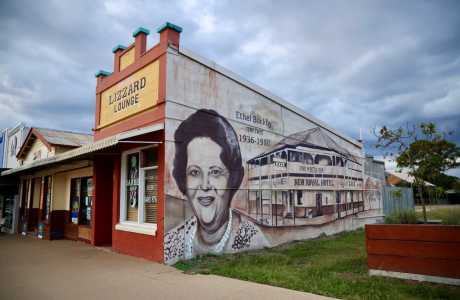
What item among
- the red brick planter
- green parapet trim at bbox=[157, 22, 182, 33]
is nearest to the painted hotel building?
green parapet trim at bbox=[157, 22, 182, 33]

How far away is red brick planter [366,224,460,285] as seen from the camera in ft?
19.3

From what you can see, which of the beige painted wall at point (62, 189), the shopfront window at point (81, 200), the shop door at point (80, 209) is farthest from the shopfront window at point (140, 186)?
the beige painted wall at point (62, 189)

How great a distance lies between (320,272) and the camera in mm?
6980

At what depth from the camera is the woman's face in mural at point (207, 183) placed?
885cm

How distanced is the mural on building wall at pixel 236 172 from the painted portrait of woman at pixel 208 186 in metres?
0.03

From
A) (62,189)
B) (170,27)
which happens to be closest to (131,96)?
(170,27)

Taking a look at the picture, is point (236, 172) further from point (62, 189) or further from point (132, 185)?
point (62, 189)

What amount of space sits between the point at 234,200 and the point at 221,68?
158 inches

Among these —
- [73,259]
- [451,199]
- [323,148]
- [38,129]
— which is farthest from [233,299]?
[451,199]

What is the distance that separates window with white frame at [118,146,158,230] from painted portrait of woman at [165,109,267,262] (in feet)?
2.91

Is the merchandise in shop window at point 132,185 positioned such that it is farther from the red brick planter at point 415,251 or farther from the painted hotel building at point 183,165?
the red brick planter at point 415,251

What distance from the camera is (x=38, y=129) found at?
1538 cm

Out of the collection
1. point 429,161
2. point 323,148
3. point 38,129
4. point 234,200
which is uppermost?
point 38,129

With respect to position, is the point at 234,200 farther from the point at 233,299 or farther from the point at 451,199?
the point at 451,199
